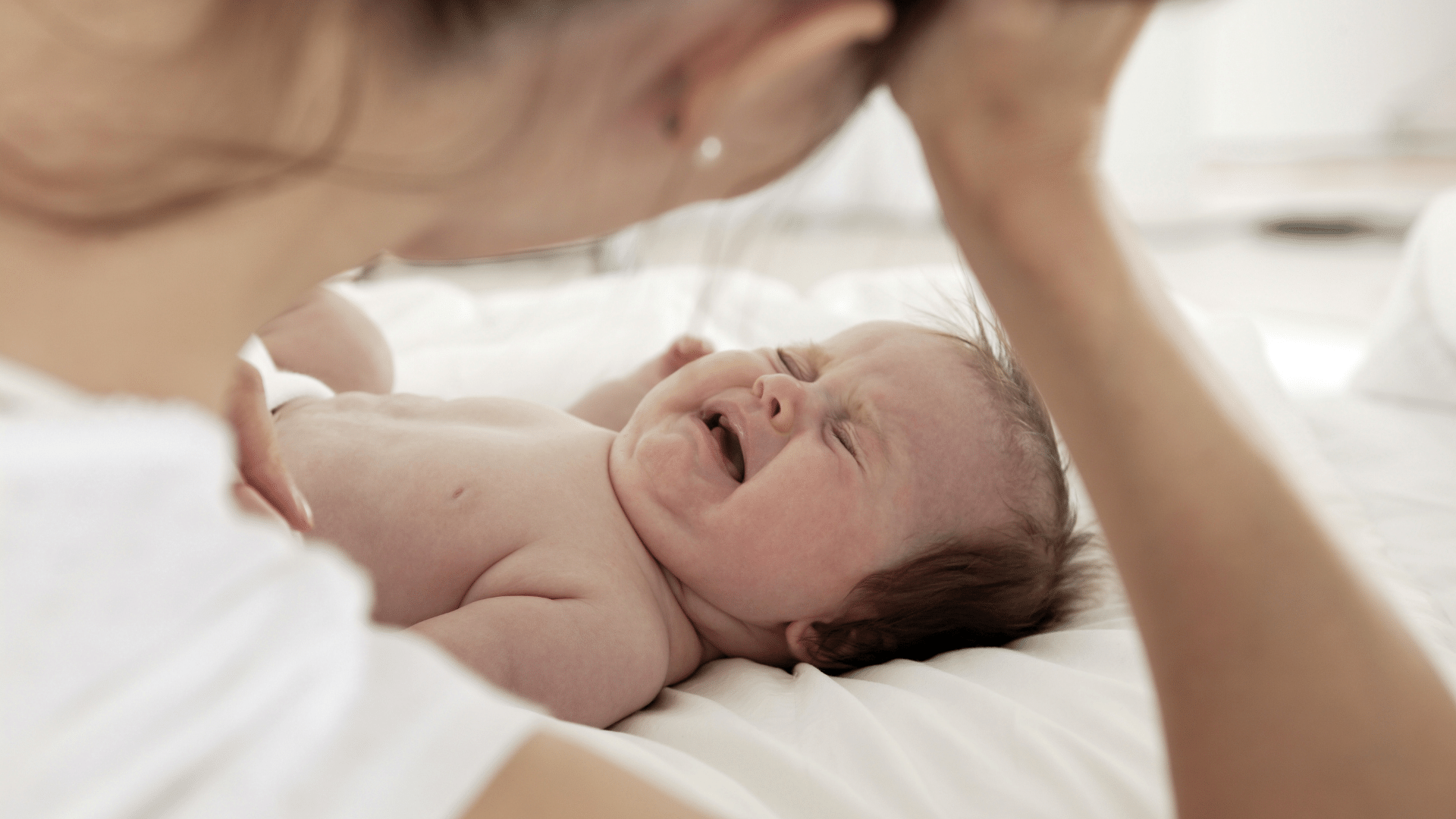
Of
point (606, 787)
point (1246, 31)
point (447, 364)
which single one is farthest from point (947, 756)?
point (1246, 31)

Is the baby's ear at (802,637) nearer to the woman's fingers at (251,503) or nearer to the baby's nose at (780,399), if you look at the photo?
the baby's nose at (780,399)

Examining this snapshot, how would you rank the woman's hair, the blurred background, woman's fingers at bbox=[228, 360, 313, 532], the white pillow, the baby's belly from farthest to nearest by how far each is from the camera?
A: 1. the blurred background
2. the white pillow
3. the baby's belly
4. woman's fingers at bbox=[228, 360, 313, 532]
5. the woman's hair

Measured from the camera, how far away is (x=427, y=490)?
852 mm

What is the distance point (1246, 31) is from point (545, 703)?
4206 millimetres

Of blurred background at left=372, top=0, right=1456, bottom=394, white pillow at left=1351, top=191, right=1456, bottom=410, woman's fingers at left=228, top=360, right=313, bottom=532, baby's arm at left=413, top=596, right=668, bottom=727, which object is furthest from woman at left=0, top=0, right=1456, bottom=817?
blurred background at left=372, top=0, right=1456, bottom=394

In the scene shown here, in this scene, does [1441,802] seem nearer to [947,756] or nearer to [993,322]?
[947,756]

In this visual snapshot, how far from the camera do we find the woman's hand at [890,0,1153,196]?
1.41 ft

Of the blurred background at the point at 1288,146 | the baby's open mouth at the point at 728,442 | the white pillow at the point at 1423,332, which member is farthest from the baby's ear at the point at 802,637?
the blurred background at the point at 1288,146

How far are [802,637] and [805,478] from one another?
16cm

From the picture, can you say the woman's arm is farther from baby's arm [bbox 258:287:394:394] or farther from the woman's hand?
baby's arm [bbox 258:287:394:394]

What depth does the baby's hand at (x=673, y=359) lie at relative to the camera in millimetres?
1194

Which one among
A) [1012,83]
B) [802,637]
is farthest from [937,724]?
[1012,83]

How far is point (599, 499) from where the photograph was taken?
0.91m

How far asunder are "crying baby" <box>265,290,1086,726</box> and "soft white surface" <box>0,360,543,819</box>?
1.44ft
